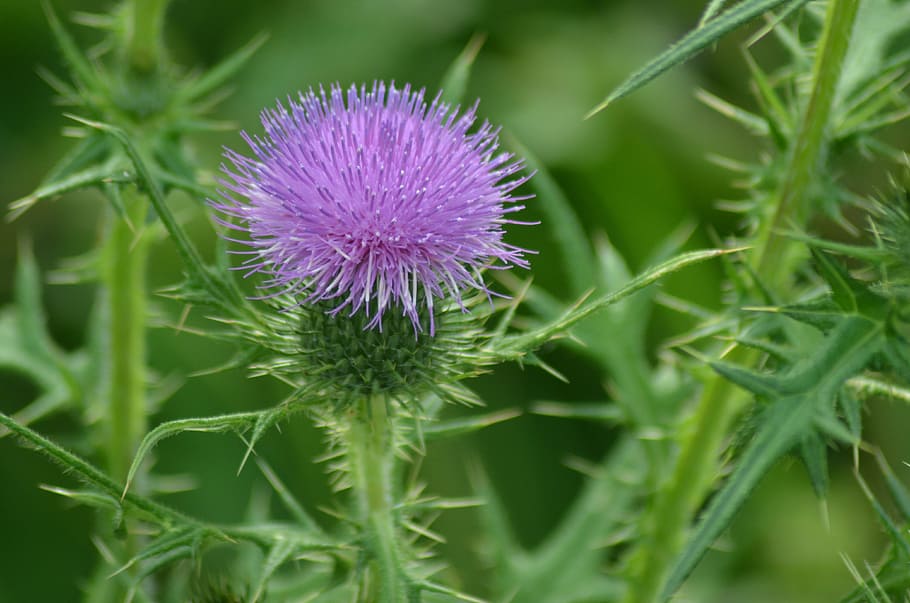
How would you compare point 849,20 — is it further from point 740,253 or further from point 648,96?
point 648,96

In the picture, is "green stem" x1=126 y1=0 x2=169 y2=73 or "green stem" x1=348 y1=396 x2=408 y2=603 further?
"green stem" x1=126 y1=0 x2=169 y2=73

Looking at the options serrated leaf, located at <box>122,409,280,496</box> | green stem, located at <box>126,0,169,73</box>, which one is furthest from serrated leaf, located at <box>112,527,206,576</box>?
green stem, located at <box>126,0,169,73</box>

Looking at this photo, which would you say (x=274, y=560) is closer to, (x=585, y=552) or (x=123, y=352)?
(x=123, y=352)

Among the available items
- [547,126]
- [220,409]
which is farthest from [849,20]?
[220,409]

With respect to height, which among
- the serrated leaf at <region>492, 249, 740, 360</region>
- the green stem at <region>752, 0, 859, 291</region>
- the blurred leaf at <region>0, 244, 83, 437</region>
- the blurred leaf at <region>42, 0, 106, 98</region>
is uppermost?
the blurred leaf at <region>42, 0, 106, 98</region>

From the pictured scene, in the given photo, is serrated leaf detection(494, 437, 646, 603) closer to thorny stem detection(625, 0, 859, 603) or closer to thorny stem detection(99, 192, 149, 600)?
thorny stem detection(625, 0, 859, 603)

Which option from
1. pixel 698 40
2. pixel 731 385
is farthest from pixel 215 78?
pixel 731 385
